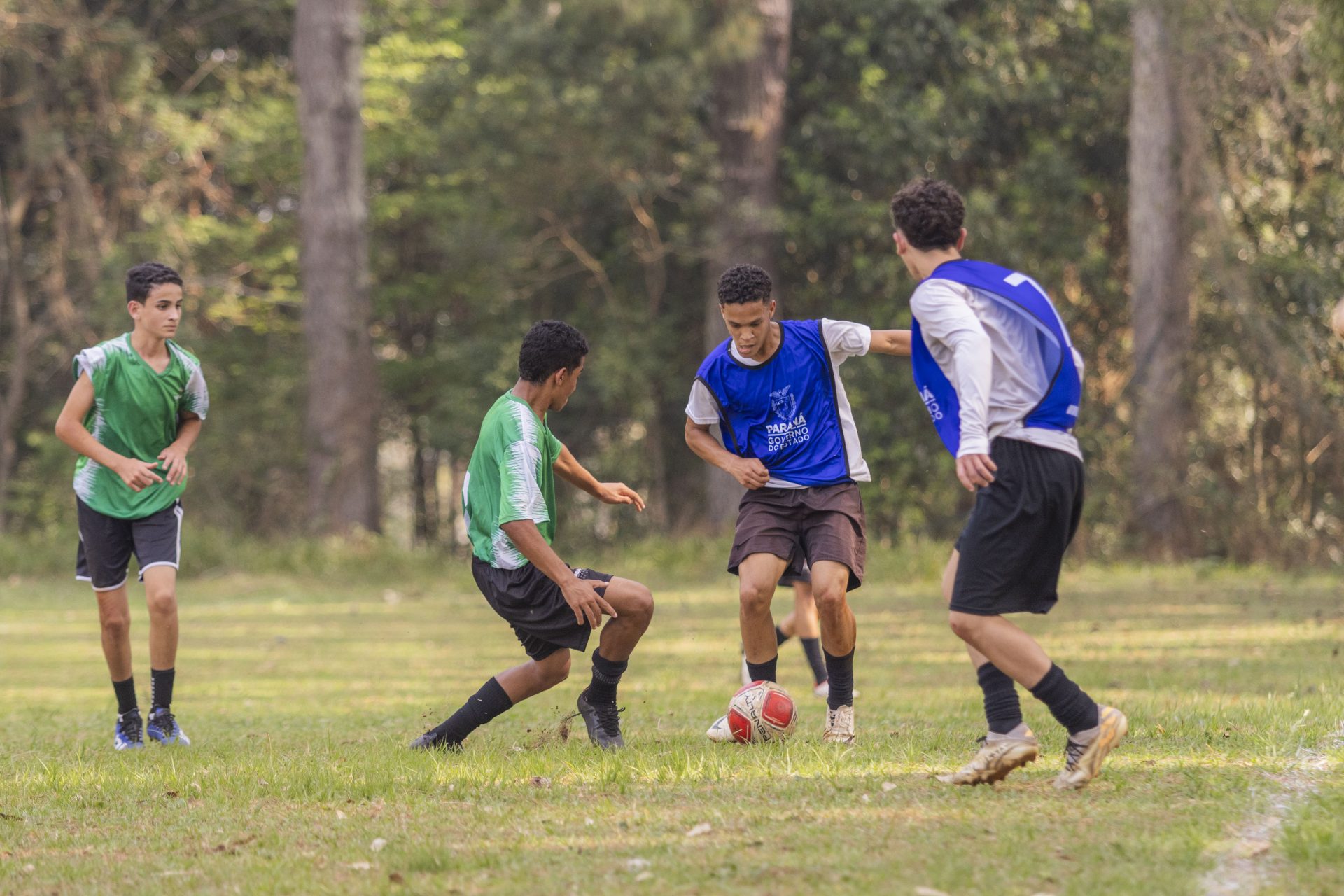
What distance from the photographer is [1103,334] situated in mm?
22766

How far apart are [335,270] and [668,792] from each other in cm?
1874

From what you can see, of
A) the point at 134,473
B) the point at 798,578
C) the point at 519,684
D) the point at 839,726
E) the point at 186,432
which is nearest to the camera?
the point at 519,684

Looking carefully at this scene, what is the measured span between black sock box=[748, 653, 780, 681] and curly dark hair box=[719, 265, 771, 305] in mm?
1609

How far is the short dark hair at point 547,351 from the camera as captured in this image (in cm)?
607

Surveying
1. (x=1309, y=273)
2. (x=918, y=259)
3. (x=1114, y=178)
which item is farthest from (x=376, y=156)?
(x=918, y=259)

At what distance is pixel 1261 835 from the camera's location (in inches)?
170

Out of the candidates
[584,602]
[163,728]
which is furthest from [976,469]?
[163,728]

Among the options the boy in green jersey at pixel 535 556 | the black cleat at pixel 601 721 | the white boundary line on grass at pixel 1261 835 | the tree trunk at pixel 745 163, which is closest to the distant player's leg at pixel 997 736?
the white boundary line on grass at pixel 1261 835

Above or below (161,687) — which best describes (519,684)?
above

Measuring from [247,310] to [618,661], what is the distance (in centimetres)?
2468

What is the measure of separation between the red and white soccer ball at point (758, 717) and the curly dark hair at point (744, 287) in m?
1.70

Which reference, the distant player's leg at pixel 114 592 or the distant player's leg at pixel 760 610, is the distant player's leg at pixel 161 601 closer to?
the distant player's leg at pixel 114 592

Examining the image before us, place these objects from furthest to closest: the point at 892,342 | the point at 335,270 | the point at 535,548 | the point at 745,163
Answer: the point at 335,270
the point at 745,163
the point at 892,342
the point at 535,548

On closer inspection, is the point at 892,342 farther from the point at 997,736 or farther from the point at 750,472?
the point at 997,736
